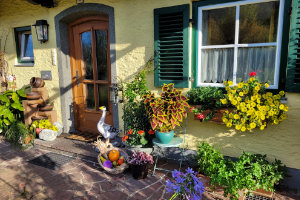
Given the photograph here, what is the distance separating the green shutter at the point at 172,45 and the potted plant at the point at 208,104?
0.41 metres

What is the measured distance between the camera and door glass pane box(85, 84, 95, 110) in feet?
17.9

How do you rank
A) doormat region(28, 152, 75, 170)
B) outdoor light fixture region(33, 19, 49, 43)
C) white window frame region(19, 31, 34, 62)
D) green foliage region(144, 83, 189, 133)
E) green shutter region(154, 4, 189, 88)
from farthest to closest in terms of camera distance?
white window frame region(19, 31, 34, 62) → outdoor light fixture region(33, 19, 49, 43) → doormat region(28, 152, 75, 170) → green shutter region(154, 4, 189, 88) → green foliage region(144, 83, 189, 133)

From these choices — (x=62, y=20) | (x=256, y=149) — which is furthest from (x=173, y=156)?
(x=62, y=20)

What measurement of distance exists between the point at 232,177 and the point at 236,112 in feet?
2.97

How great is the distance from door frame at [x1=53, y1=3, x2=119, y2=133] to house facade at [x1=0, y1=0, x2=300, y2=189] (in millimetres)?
20

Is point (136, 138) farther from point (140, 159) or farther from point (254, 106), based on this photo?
point (254, 106)

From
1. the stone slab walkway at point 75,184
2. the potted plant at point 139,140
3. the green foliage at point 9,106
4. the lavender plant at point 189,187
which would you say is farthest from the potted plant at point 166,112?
the green foliage at point 9,106

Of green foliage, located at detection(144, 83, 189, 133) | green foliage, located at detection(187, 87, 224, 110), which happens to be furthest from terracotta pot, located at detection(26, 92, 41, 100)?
green foliage, located at detection(187, 87, 224, 110)

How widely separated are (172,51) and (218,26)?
0.84 m

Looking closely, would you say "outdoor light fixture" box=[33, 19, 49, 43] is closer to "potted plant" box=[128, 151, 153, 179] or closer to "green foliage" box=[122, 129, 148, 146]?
"green foliage" box=[122, 129, 148, 146]

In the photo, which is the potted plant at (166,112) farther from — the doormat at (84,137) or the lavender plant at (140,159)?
the doormat at (84,137)

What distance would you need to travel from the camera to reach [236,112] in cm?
334

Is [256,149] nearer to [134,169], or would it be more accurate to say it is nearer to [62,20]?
[134,169]

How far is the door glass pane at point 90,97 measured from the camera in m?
5.46
